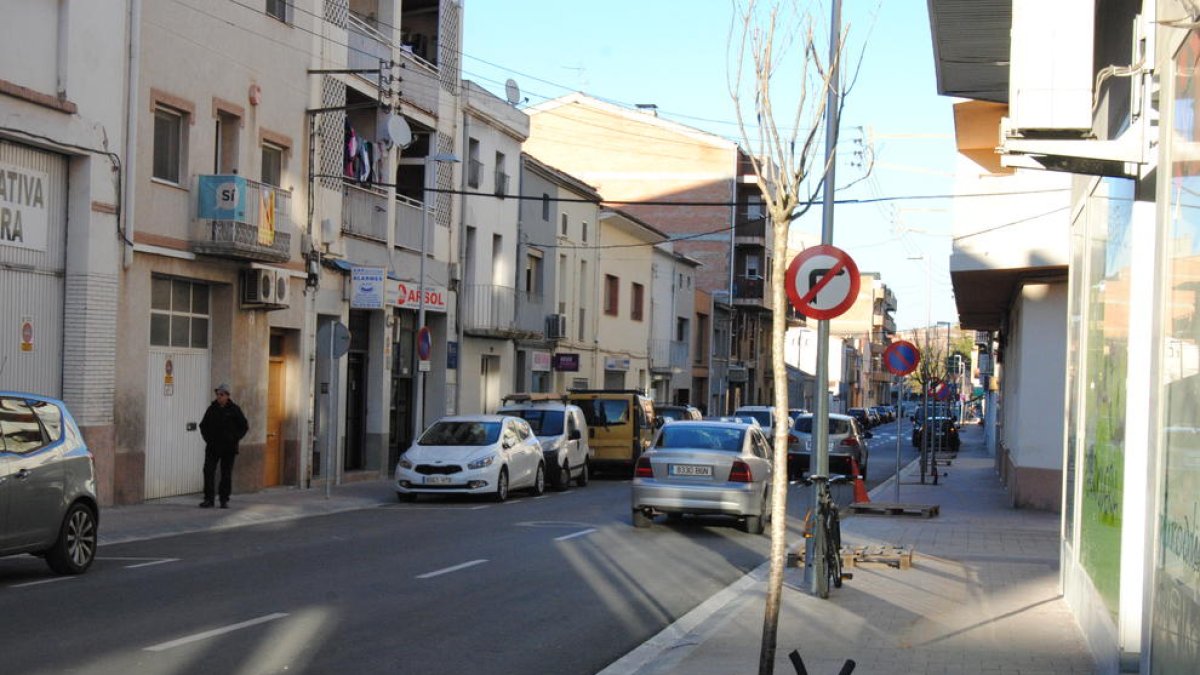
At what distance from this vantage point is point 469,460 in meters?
23.2

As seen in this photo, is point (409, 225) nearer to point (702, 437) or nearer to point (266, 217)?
point (266, 217)

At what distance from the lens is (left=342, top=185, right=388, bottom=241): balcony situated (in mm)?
28500

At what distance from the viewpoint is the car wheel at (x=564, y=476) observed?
2762 centimetres

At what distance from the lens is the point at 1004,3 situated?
11883 millimetres

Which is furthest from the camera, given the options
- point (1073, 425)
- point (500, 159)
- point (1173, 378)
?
point (500, 159)

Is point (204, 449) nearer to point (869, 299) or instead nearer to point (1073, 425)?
point (1073, 425)

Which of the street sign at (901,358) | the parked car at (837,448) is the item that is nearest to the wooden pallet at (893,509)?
the street sign at (901,358)

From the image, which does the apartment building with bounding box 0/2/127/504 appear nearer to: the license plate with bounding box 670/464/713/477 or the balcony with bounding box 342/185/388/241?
the balcony with bounding box 342/185/388/241

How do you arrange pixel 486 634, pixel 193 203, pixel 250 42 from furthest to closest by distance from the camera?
pixel 250 42
pixel 193 203
pixel 486 634

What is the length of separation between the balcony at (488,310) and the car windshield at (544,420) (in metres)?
7.80

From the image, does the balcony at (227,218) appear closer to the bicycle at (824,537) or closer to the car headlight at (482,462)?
the car headlight at (482,462)

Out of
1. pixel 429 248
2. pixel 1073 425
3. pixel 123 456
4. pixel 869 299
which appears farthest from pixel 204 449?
pixel 869 299

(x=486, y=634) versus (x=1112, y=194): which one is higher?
(x=1112, y=194)

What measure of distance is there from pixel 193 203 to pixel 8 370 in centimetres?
501
